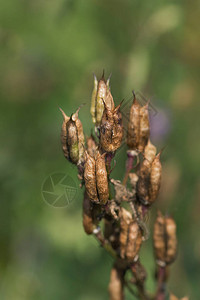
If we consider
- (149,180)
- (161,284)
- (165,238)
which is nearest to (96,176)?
(149,180)

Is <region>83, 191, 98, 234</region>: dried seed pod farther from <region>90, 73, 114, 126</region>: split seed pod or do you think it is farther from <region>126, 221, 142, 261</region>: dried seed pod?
<region>90, 73, 114, 126</region>: split seed pod

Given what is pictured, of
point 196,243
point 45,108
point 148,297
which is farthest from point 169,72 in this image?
point 148,297

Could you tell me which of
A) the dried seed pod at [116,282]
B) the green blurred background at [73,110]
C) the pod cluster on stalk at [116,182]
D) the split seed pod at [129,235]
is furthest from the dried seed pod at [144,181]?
the green blurred background at [73,110]

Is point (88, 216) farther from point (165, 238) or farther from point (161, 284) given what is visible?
point (161, 284)

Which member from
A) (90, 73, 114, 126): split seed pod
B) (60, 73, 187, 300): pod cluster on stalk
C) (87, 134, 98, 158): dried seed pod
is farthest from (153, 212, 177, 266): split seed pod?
Answer: (90, 73, 114, 126): split seed pod

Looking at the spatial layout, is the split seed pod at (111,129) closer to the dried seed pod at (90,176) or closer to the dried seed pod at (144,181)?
the dried seed pod at (90,176)

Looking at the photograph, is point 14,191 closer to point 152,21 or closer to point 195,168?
point 195,168
